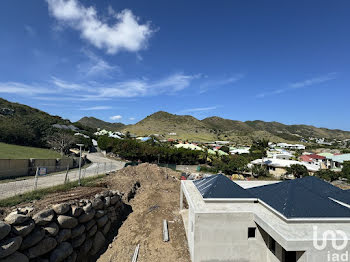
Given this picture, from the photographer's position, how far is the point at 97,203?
11750 millimetres

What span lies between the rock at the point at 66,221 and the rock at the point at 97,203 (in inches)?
72.6

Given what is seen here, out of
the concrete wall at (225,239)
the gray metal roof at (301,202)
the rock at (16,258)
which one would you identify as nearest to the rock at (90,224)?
the rock at (16,258)

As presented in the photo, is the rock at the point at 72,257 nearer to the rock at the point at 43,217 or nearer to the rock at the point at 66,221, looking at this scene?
the rock at the point at 66,221

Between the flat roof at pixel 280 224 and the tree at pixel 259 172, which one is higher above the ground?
the flat roof at pixel 280 224

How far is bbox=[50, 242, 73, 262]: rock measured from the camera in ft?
26.9

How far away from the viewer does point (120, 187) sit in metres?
18.6

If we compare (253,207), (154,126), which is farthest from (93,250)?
(154,126)

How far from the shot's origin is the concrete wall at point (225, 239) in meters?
9.19

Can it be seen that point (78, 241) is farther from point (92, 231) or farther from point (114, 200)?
point (114, 200)

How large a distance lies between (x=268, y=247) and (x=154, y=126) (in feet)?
506


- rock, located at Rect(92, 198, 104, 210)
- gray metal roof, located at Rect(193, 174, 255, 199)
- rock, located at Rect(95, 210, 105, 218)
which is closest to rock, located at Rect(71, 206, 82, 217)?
rock, located at Rect(92, 198, 104, 210)

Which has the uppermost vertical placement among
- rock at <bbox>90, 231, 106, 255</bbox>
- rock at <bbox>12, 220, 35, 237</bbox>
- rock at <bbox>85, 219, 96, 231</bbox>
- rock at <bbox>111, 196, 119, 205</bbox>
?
rock at <bbox>12, 220, 35, 237</bbox>

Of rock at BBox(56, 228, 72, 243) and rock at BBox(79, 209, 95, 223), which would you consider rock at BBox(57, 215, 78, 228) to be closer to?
rock at BBox(56, 228, 72, 243)

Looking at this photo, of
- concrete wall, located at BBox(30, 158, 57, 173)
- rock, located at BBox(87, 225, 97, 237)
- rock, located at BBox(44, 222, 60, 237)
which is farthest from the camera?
concrete wall, located at BBox(30, 158, 57, 173)
